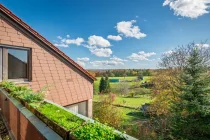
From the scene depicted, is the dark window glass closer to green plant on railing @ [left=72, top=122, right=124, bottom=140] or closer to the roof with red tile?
the roof with red tile

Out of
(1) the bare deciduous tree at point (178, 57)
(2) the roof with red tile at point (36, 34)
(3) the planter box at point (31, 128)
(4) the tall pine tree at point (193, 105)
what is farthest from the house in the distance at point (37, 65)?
(1) the bare deciduous tree at point (178, 57)

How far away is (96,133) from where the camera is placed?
146cm

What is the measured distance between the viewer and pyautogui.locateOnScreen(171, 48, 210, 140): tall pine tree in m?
9.27

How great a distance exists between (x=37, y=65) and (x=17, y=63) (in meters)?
0.78

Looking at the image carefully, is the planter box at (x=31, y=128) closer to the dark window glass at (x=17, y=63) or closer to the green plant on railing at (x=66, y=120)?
the green plant on railing at (x=66, y=120)

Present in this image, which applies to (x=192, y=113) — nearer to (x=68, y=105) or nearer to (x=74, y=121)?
(x=68, y=105)

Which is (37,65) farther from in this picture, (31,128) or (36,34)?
(31,128)

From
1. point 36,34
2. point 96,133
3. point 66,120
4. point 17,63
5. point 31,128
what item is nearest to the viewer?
point 96,133

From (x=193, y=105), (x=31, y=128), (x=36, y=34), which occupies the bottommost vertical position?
(x=193, y=105)

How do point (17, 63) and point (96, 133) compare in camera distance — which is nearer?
point (96, 133)

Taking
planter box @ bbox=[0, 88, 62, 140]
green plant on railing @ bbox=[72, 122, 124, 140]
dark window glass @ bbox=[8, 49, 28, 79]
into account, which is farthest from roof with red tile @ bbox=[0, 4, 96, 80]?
green plant on railing @ bbox=[72, 122, 124, 140]

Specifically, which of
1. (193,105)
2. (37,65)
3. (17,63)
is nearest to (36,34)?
(37,65)

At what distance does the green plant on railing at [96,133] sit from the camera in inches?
55.4

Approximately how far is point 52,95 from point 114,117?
11.0 metres
